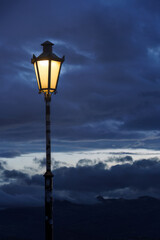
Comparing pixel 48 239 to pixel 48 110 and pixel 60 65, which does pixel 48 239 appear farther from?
pixel 60 65

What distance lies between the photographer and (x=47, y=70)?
13.2 metres

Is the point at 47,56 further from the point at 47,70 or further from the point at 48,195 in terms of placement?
the point at 48,195

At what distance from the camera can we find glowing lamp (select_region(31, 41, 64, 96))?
13227 millimetres

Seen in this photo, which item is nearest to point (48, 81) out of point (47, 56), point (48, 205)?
point (47, 56)

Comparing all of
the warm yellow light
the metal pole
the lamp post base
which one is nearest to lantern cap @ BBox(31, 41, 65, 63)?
the warm yellow light

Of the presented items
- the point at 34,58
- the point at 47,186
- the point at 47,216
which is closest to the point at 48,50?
the point at 34,58

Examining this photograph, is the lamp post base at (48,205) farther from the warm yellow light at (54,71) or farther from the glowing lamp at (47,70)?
the warm yellow light at (54,71)

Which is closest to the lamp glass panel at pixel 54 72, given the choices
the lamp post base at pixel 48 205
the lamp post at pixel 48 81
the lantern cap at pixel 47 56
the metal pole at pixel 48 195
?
the lamp post at pixel 48 81

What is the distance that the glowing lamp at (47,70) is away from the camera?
13.2m

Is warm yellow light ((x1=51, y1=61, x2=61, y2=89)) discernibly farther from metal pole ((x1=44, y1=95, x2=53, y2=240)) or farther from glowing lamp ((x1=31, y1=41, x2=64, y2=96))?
metal pole ((x1=44, y1=95, x2=53, y2=240))

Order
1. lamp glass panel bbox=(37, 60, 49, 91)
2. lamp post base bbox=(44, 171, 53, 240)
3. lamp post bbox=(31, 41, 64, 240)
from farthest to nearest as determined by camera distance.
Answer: lamp glass panel bbox=(37, 60, 49, 91) < lamp post bbox=(31, 41, 64, 240) < lamp post base bbox=(44, 171, 53, 240)

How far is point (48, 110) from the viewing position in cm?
1370

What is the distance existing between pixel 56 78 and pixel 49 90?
0.48 metres

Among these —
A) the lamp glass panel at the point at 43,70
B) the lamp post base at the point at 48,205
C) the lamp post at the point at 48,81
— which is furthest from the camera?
the lamp glass panel at the point at 43,70
